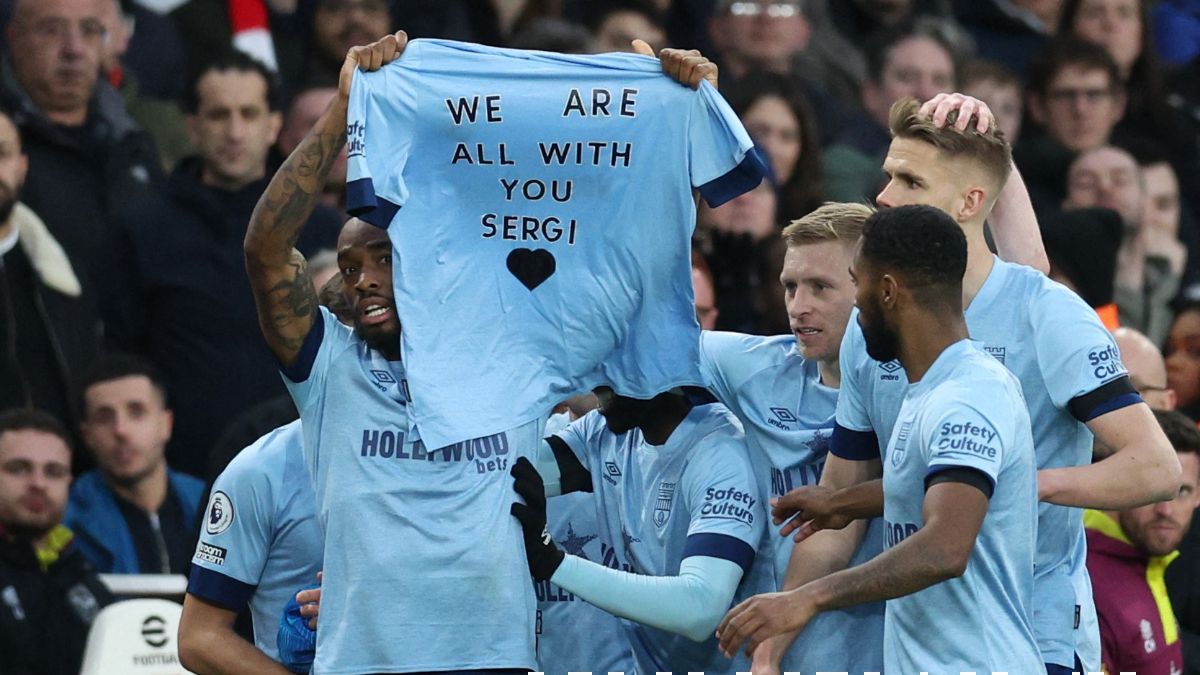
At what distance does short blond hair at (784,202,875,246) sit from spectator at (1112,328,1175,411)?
8.08 ft

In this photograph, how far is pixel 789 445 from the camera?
5.48m

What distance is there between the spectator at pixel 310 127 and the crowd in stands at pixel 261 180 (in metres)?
0.01

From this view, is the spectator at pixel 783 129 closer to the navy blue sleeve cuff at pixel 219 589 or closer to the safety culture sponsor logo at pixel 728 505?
the safety culture sponsor logo at pixel 728 505

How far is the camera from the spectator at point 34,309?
761 centimetres

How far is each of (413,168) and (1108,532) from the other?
291 cm

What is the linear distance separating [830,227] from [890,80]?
475 centimetres

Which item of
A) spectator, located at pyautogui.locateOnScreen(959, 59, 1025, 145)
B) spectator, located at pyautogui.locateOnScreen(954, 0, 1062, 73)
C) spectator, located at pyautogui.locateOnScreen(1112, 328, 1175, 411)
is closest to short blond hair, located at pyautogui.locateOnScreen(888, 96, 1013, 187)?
spectator, located at pyautogui.locateOnScreen(1112, 328, 1175, 411)

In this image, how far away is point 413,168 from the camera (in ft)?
17.3

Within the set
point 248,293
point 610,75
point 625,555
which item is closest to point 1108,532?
point 625,555

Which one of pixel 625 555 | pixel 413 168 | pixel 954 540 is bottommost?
pixel 625 555

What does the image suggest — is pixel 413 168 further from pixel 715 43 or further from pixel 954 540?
pixel 715 43

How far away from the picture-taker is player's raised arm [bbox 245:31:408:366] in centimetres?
502

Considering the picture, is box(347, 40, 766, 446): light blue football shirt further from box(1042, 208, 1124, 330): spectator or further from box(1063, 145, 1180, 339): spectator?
box(1063, 145, 1180, 339): spectator

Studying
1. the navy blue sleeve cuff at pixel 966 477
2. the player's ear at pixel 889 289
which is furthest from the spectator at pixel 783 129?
the navy blue sleeve cuff at pixel 966 477
